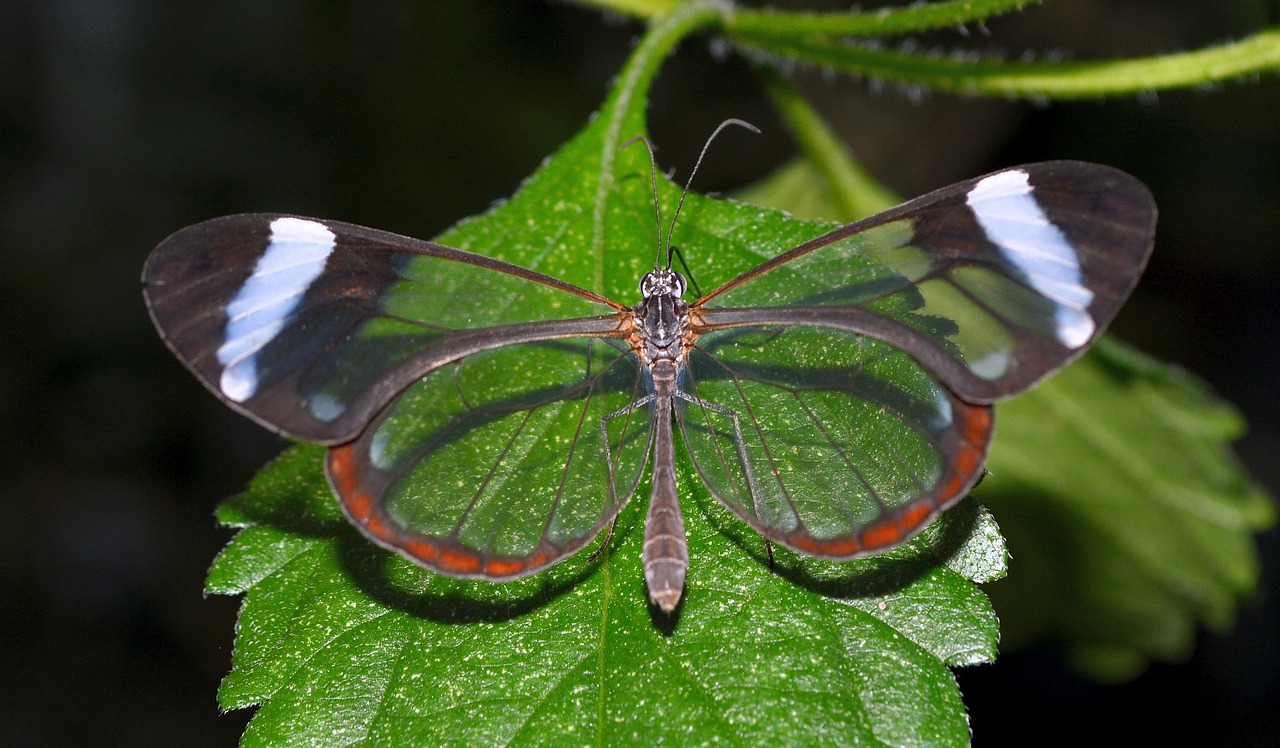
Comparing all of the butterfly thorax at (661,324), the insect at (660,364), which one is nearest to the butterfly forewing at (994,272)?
the insect at (660,364)

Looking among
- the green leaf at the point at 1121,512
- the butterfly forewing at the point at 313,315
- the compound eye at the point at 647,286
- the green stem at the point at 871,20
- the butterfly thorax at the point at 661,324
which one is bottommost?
the green leaf at the point at 1121,512

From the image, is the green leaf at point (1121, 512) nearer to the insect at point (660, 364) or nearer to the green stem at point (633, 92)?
the green stem at point (633, 92)

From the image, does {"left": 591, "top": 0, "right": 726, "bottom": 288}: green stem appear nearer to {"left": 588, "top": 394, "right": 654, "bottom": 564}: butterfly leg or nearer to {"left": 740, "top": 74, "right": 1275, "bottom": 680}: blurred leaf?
{"left": 588, "top": 394, "right": 654, "bottom": 564}: butterfly leg

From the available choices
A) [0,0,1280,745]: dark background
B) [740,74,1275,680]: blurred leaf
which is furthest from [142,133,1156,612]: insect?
[0,0,1280,745]: dark background

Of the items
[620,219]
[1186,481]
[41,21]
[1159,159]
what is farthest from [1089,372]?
[41,21]

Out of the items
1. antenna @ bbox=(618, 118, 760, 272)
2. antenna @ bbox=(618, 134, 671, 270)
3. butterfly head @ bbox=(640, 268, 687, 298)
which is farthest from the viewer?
antenna @ bbox=(618, 134, 671, 270)

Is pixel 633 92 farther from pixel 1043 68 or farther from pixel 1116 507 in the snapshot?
pixel 1116 507

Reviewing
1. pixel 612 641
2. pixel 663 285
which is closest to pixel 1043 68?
pixel 663 285

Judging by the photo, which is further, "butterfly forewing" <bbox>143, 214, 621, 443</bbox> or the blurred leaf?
the blurred leaf
